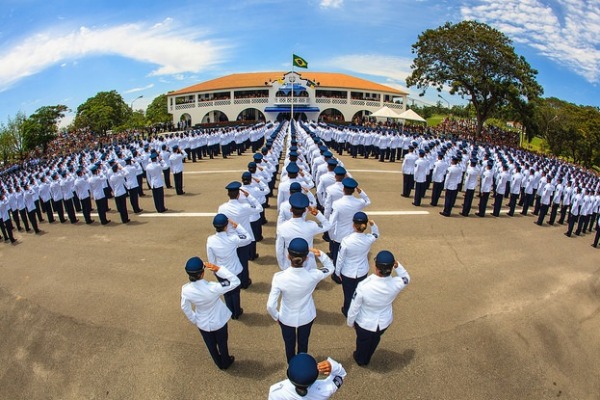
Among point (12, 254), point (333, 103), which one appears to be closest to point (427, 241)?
point (12, 254)

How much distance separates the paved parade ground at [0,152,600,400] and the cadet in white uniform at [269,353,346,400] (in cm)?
162

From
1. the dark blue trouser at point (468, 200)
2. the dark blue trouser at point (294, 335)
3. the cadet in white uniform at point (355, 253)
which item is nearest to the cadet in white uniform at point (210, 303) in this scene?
the dark blue trouser at point (294, 335)

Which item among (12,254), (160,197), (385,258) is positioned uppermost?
(385,258)

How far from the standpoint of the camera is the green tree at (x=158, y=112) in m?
68.8

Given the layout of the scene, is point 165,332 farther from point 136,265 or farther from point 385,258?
point 385,258

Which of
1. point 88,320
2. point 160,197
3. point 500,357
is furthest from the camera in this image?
point 160,197

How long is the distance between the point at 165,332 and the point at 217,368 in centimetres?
121

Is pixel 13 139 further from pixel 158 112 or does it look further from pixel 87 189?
pixel 87 189

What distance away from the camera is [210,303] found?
3.91 metres

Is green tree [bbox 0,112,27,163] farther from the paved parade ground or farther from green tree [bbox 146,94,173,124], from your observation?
the paved parade ground

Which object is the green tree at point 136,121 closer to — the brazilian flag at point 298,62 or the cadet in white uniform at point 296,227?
the brazilian flag at point 298,62

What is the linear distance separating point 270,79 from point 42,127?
109ft

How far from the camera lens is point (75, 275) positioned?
709 centimetres

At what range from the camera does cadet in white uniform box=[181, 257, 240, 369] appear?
3.78 meters
